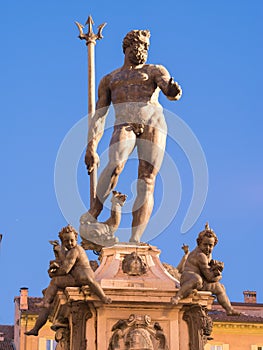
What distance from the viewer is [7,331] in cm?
6550

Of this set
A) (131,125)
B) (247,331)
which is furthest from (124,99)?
(247,331)

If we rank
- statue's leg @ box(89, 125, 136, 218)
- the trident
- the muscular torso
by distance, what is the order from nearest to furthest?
statue's leg @ box(89, 125, 136, 218), the muscular torso, the trident

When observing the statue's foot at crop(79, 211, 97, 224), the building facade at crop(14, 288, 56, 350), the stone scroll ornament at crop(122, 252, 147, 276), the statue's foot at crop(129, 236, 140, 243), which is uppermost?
the building facade at crop(14, 288, 56, 350)

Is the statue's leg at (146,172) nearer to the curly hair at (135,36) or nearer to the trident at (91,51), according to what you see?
the curly hair at (135,36)

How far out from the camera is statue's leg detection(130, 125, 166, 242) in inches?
922

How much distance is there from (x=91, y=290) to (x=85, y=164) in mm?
3069

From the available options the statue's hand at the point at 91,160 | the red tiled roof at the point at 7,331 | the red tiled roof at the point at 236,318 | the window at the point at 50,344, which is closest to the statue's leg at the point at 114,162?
the statue's hand at the point at 91,160

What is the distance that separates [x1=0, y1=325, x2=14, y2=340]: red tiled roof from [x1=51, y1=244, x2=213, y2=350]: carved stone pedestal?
41.8 metres

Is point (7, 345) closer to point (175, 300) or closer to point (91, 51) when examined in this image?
Answer: point (91, 51)

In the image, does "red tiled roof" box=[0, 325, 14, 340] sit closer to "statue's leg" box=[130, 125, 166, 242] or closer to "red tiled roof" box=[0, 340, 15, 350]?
"red tiled roof" box=[0, 340, 15, 350]

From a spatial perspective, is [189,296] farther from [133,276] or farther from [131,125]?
[131,125]

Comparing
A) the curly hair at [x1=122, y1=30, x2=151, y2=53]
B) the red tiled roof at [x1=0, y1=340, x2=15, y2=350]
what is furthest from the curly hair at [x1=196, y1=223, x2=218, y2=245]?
the red tiled roof at [x1=0, y1=340, x2=15, y2=350]

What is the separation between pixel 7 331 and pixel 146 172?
42711 mm

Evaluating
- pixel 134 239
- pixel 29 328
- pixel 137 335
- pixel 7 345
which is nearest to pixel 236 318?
pixel 29 328
